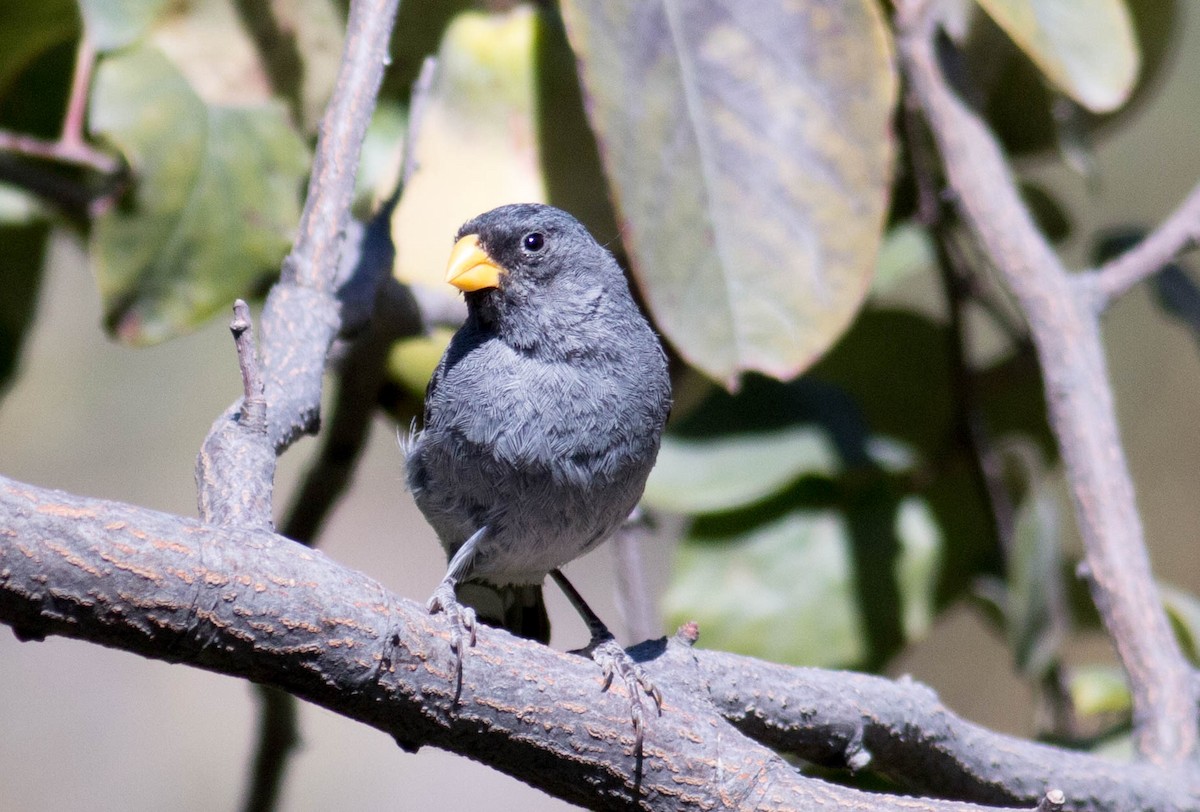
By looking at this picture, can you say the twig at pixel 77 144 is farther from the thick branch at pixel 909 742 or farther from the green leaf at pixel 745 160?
the thick branch at pixel 909 742

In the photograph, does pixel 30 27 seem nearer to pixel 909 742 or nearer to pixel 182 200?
pixel 182 200

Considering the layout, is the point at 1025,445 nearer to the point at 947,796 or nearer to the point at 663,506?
the point at 663,506

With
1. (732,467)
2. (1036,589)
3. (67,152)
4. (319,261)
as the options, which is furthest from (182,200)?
(1036,589)

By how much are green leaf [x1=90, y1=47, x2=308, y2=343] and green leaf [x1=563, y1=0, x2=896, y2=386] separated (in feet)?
2.46

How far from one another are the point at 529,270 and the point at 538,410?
0.36m

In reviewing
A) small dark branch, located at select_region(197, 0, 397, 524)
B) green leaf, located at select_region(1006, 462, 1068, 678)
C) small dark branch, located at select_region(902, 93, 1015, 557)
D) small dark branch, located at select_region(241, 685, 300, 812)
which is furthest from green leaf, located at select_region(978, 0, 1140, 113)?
small dark branch, located at select_region(241, 685, 300, 812)

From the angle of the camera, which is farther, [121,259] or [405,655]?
[121,259]

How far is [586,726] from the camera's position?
65.4 inches

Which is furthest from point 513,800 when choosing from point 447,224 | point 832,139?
point 832,139

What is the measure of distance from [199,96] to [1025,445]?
2217 millimetres

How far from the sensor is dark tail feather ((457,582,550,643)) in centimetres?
279

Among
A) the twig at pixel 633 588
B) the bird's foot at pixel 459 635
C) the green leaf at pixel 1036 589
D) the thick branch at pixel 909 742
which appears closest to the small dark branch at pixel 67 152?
the twig at pixel 633 588

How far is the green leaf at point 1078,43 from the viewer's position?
245cm

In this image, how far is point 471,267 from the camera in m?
2.47
